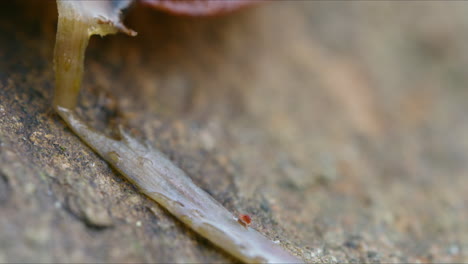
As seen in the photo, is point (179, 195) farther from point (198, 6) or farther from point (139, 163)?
point (198, 6)

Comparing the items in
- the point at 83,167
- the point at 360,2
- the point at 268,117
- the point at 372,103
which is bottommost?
the point at 83,167

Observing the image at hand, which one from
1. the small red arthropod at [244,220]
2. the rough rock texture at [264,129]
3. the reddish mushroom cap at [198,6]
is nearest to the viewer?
the rough rock texture at [264,129]

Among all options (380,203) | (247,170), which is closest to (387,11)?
(380,203)

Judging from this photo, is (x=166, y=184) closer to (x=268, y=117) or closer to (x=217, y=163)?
(x=217, y=163)

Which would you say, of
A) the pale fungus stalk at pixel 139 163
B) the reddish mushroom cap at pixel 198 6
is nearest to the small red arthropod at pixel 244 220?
the pale fungus stalk at pixel 139 163

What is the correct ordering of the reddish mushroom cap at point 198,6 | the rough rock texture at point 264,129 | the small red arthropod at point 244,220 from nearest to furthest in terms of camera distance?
the rough rock texture at point 264,129 < the small red arthropod at point 244,220 < the reddish mushroom cap at point 198,6

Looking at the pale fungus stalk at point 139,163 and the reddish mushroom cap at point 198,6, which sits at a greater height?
the reddish mushroom cap at point 198,6

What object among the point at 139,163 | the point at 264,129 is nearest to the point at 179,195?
the point at 139,163

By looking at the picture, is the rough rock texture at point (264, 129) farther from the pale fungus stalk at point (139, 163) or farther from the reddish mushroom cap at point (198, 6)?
the reddish mushroom cap at point (198, 6)
